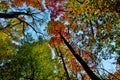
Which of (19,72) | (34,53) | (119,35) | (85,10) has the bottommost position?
(119,35)

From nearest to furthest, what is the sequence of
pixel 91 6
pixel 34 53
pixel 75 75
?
pixel 91 6 < pixel 34 53 < pixel 75 75

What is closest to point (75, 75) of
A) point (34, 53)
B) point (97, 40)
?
point (34, 53)

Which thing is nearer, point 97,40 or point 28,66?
point 97,40

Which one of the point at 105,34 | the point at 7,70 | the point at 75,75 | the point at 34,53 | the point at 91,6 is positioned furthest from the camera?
the point at 75,75

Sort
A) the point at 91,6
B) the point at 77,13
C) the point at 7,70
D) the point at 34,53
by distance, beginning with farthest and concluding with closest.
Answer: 1. the point at 34,53
2. the point at 7,70
3. the point at 77,13
4. the point at 91,6

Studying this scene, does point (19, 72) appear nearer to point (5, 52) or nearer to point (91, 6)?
point (5, 52)

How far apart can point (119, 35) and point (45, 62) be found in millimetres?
12165

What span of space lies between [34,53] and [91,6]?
43.4 feet

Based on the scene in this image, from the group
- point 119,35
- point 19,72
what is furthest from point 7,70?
point 119,35

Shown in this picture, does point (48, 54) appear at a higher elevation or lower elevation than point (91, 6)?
higher

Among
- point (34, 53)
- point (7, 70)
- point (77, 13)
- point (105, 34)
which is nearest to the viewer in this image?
point (77, 13)

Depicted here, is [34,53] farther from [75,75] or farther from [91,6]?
[91,6]

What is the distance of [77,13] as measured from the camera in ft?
52.7

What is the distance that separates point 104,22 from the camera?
16172 mm
